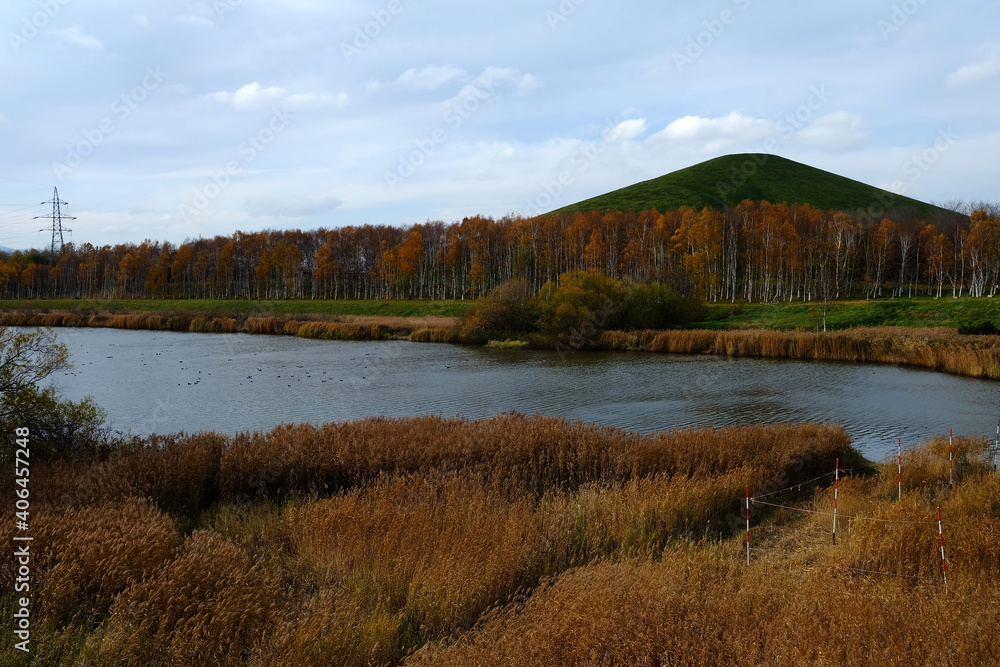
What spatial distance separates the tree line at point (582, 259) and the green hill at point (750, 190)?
16342mm

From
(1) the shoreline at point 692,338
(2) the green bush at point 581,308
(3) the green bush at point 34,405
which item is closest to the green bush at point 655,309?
(2) the green bush at point 581,308

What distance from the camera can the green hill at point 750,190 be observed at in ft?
403

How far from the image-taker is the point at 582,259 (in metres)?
85.3

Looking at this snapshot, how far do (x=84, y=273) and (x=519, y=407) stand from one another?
423ft

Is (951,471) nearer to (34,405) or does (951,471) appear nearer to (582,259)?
(34,405)

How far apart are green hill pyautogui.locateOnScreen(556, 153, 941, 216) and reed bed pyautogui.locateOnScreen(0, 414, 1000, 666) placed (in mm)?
113445

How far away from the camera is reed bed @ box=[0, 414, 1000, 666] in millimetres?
5090

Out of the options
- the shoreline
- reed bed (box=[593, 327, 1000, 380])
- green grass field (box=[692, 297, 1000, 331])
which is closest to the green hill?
green grass field (box=[692, 297, 1000, 331])

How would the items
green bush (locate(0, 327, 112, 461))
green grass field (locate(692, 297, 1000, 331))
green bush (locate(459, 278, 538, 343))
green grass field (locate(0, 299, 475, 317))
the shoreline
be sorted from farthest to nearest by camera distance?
green grass field (locate(0, 299, 475, 317)), green bush (locate(459, 278, 538, 343)), green grass field (locate(692, 297, 1000, 331)), the shoreline, green bush (locate(0, 327, 112, 461))

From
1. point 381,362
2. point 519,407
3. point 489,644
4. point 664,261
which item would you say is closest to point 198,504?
point 489,644

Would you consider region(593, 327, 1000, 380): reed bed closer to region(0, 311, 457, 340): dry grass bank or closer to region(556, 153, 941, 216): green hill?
region(0, 311, 457, 340): dry grass bank

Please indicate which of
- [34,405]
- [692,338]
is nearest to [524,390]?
[34,405]

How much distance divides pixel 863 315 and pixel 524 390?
3641 cm

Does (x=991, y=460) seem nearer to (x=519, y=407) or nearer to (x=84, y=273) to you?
(x=519, y=407)
